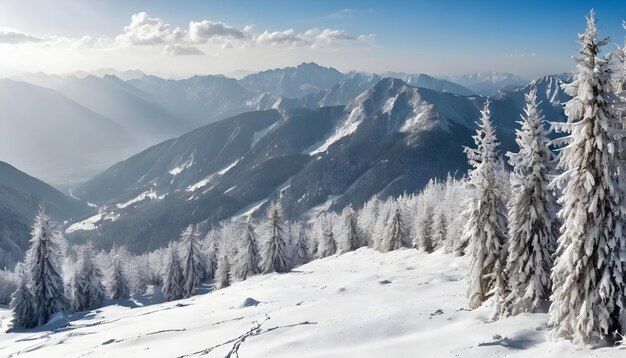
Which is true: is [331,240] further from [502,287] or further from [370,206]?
[502,287]

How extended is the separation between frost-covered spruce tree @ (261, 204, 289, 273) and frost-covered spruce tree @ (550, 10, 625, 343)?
5602 cm

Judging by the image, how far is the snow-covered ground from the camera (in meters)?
23.7

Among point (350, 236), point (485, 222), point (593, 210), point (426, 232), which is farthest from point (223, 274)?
point (593, 210)

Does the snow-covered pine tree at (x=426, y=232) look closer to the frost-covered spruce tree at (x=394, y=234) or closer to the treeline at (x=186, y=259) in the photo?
the treeline at (x=186, y=259)

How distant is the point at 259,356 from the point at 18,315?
5313cm

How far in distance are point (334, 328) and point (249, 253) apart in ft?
163

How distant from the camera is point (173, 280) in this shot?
269 ft

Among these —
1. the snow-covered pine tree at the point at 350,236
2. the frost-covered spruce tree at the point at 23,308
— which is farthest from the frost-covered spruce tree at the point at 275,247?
the frost-covered spruce tree at the point at 23,308

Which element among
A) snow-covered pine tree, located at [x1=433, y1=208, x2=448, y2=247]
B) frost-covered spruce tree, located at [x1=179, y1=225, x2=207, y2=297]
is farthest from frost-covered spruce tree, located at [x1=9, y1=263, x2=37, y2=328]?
snow-covered pine tree, located at [x1=433, y1=208, x2=448, y2=247]

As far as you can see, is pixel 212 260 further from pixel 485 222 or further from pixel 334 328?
pixel 485 222

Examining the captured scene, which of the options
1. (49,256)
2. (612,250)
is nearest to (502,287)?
(612,250)

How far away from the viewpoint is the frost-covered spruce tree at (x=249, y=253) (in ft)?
254

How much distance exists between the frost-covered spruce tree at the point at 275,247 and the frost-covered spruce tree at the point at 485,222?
46.9m

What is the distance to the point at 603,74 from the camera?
19.3 meters
